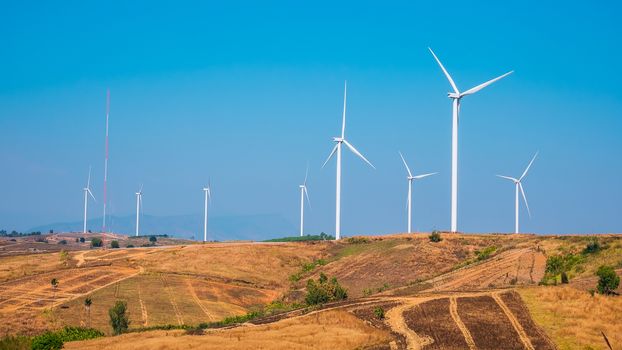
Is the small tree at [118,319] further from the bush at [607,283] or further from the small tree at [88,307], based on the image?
the bush at [607,283]

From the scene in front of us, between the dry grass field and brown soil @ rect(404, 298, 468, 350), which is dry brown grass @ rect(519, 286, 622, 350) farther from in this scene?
brown soil @ rect(404, 298, 468, 350)

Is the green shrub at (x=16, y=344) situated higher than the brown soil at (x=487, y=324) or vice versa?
the brown soil at (x=487, y=324)

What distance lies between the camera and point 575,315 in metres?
67.2

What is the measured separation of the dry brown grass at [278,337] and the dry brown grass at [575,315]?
527 inches

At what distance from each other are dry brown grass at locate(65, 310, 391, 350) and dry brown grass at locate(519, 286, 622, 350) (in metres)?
13.4

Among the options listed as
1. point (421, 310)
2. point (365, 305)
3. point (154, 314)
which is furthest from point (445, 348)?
point (154, 314)

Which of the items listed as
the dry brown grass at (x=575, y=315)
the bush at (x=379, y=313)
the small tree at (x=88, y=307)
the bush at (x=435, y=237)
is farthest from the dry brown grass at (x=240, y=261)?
the dry brown grass at (x=575, y=315)

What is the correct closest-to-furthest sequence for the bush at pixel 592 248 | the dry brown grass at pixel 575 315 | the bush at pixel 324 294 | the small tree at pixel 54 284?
1. the dry brown grass at pixel 575 315
2. the bush at pixel 324 294
3. the small tree at pixel 54 284
4. the bush at pixel 592 248

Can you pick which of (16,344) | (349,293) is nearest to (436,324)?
(16,344)

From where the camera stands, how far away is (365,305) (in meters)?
76.3

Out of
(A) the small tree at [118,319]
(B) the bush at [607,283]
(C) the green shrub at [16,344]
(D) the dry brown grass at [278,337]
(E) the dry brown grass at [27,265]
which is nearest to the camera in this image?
(D) the dry brown grass at [278,337]

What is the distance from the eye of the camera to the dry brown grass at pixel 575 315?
2389 inches

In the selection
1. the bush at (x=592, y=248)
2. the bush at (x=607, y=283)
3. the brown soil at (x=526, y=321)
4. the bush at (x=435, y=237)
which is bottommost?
the brown soil at (x=526, y=321)

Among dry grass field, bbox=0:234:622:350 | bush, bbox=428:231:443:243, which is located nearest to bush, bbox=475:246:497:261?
dry grass field, bbox=0:234:622:350
